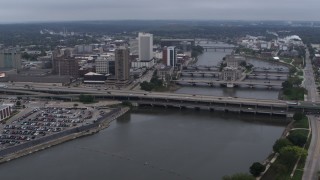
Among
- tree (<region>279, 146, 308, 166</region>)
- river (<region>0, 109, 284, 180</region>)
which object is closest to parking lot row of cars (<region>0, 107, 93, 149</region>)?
river (<region>0, 109, 284, 180</region>)

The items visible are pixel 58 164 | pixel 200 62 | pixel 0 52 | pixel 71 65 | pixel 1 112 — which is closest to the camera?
pixel 58 164

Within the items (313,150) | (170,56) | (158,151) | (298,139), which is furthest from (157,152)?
(170,56)

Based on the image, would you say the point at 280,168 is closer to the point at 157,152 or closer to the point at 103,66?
the point at 157,152

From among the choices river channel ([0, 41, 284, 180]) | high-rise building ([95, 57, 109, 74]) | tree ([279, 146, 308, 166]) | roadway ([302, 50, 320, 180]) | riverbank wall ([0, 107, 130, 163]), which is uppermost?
high-rise building ([95, 57, 109, 74])

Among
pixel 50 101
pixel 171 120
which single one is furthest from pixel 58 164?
pixel 50 101

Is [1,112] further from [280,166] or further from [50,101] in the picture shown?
[280,166]

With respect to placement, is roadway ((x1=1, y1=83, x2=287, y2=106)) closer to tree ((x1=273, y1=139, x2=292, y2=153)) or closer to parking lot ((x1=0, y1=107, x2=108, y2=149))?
parking lot ((x1=0, y1=107, x2=108, y2=149))

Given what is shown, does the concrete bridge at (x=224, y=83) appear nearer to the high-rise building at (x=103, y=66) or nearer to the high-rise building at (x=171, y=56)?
the high-rise building at (x=103, y=66)
